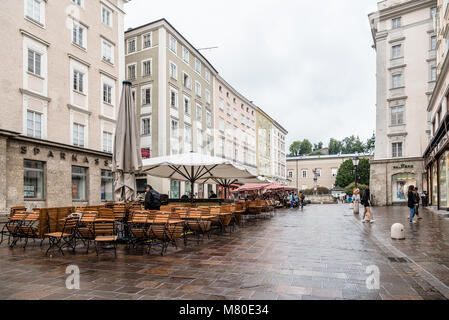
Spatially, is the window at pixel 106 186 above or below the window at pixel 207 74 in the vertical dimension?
below

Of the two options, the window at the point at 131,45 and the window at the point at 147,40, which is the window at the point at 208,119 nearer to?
the window at the point at 147,40

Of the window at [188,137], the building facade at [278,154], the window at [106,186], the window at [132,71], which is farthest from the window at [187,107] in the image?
the building facade at [278,154]

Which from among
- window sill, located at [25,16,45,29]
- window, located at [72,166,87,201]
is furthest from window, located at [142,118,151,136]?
window sill, located at [25,16,45,29]

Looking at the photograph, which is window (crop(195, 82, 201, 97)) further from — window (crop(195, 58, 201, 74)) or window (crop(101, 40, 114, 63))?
window (crop(101, 40, 114, 63))

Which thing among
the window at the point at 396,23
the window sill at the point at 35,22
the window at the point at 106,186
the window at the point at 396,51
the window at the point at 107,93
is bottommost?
the window at the point at 106,186

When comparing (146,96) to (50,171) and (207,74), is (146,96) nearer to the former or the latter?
(207,74)

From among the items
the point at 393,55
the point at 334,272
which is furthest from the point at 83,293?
the point at 393,55

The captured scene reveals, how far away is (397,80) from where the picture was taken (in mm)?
33781

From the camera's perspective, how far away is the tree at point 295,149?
323ft

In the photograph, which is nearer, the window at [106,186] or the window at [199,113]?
the window at [106,186]

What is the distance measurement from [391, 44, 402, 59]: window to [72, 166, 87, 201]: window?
33006 mm

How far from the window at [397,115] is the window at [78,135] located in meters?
30.4

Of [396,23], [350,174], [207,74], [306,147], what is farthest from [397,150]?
[306,147]

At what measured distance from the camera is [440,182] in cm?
2045
